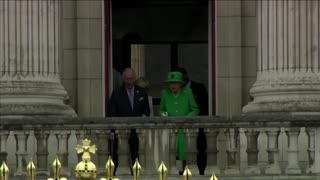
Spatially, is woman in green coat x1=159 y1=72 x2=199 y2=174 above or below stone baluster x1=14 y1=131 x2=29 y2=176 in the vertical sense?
above

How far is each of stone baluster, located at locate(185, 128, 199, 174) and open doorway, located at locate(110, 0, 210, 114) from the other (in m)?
5.67

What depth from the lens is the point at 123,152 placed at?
17016 mm

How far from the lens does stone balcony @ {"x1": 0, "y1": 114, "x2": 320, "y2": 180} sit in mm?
16828

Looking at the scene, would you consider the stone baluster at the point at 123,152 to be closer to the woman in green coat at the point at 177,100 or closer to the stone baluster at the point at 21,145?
the woman in green coat at the point at 177,100

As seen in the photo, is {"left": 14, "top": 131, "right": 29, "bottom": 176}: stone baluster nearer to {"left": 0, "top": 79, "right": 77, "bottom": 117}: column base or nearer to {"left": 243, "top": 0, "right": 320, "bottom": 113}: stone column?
{"left": 0, "top": 79, "right": 77, "bottom": 117}: column base

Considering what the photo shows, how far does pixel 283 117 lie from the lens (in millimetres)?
16688

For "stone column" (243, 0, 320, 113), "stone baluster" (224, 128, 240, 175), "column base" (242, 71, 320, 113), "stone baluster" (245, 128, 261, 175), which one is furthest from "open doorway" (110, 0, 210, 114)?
"stone baluster" (245, 128, 261, 175)

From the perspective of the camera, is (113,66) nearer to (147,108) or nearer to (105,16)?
(105,16)

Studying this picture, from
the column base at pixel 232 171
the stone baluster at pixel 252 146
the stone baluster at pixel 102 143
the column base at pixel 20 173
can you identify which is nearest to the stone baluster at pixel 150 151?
the stone baluster at pixel 102 143

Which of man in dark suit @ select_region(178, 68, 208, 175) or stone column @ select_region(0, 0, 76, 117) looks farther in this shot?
stone column @ select_region(0, 0, 76, 117)

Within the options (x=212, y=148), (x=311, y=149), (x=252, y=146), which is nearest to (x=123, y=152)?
(x=212, y=148)

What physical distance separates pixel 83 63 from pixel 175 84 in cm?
380

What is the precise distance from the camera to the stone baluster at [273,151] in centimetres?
1688

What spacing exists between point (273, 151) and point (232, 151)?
0.62 meters
